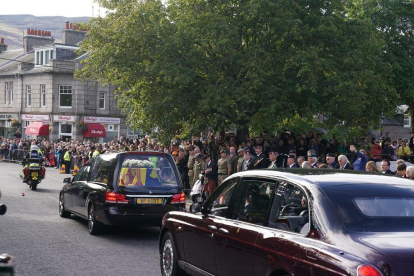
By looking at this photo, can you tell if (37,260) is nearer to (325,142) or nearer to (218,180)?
(218,180)

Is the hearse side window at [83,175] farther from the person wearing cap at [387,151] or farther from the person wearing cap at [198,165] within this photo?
the person wearing cap at [387,151]

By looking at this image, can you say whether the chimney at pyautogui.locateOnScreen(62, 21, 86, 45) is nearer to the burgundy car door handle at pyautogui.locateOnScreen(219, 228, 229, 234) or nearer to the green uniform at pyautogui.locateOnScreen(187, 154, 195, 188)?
A: the green uniform at pyautogui.locateOnScreen(187, 154, 195, 188)

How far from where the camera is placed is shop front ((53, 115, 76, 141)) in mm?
55906

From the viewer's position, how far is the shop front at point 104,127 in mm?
56719

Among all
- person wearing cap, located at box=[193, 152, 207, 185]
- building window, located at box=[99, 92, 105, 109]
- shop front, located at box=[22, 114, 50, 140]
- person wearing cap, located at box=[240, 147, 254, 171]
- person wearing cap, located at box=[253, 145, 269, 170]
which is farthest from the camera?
building window, located at box=[99, 92, 105, 109]

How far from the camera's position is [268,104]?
23641 mm

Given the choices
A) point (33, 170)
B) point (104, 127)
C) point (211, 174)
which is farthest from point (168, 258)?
point (104, 127)

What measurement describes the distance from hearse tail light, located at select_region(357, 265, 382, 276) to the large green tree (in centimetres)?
1814

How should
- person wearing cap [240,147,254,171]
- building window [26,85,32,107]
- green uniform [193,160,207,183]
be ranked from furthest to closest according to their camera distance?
building window [26,85,32,107] < green uniform [193,160,207,183] < person wearing cap [240,147,254,171]

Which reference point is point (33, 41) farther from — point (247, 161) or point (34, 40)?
point (247, 161)

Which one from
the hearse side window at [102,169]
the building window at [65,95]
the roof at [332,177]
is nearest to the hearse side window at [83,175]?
the hearse side window at [102,169]

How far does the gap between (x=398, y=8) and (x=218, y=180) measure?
21.6 m

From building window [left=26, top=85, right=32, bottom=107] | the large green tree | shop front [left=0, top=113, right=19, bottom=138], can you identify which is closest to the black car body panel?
the large green tree

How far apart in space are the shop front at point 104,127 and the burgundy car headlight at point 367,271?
52.9 metres
